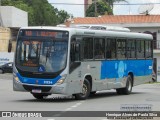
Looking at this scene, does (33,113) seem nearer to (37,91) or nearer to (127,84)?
(37,91)

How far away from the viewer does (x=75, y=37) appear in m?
21.8

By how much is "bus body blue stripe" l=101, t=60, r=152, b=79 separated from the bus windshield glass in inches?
143

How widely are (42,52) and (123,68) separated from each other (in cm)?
673

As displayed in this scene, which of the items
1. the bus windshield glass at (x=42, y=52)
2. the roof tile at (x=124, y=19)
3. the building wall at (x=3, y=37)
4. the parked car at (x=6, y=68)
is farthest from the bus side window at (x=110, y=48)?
the building wall at (x=3, y=37)

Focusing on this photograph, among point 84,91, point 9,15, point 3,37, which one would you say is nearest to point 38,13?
point 9,15

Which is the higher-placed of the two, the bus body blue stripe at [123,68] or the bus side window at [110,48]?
the bus side window at [110,48]

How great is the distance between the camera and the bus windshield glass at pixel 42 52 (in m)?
21.0

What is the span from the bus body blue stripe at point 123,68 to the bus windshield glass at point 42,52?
3.63 m

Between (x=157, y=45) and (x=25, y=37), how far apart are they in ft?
137

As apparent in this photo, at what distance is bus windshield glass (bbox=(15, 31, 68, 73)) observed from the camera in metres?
21.0

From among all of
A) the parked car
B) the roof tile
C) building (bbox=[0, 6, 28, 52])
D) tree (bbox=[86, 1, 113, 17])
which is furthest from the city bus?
tree (bbox=[86, 1, 113, 17])

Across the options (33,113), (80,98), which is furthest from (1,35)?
(33,113)

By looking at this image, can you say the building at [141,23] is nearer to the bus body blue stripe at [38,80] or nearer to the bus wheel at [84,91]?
the bus wheel at [84,91]

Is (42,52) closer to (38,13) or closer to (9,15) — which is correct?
(9,15)
